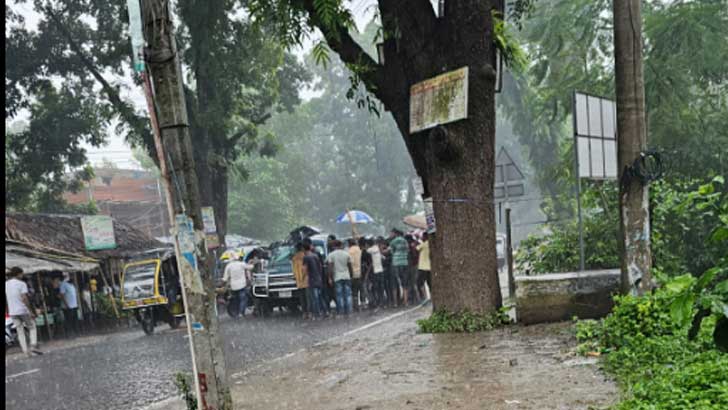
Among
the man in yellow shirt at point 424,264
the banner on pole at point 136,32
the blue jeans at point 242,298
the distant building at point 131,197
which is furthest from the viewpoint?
the distant building at point 131,197

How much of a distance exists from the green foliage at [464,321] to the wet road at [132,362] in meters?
2.70

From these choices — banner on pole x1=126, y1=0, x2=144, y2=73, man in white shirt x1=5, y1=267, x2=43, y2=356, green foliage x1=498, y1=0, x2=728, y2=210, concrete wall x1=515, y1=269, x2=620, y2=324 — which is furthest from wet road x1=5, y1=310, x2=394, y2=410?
green foliage x1=498, y1=0, x2=728, y2=210

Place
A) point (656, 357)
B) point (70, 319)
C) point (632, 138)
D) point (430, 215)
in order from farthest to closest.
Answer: point (70, 319)
point (430, 215)
point (632, 138)
point (656, 357)

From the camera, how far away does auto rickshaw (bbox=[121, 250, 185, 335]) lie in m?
16.5

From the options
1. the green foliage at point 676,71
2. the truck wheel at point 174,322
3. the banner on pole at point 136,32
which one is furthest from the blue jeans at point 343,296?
the banner on pole at point 136,32

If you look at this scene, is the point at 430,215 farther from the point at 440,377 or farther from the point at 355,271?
the point at 355,271

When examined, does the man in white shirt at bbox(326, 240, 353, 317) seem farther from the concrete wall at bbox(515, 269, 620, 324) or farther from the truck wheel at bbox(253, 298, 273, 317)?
the concrete wall at bbox(515, 269, 620, 324)

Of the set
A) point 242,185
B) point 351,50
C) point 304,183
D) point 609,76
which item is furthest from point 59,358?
point 304,183

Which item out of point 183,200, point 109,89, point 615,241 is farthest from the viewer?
point 109,89

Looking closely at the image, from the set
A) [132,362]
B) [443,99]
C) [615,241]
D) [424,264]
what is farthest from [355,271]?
[443,99]

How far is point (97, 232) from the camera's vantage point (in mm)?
22703

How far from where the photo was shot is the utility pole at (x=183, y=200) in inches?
200

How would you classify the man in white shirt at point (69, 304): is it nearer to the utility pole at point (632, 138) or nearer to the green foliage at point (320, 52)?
the green foliage at point (320, 52)

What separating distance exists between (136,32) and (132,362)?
316 inches
